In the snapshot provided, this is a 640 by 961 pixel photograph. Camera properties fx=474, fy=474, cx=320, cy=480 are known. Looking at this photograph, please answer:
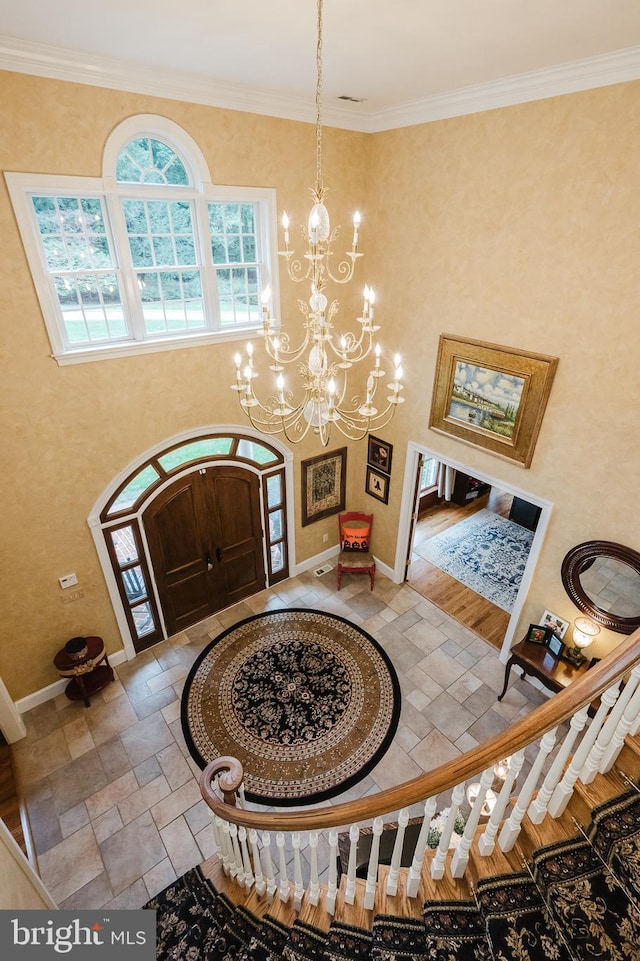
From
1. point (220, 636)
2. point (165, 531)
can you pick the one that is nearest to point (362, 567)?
point (220, 636)

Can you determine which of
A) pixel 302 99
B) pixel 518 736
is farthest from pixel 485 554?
pixel 302 99

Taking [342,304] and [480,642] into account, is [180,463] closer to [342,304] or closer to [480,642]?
[342,304]

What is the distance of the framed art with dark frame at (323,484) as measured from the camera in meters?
7.11

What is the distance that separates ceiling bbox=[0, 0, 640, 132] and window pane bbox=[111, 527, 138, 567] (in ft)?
13.8

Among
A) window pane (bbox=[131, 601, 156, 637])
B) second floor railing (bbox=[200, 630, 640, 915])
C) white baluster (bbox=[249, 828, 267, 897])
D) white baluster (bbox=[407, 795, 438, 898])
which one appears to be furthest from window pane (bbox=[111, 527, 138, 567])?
white baluster (bbox=[407, 795, 438, 898])

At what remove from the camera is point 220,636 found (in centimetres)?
650

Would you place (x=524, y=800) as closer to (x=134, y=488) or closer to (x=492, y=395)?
(x=492, y=395)

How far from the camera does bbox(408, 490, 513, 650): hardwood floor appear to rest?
6.73 m

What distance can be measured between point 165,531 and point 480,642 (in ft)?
14.6

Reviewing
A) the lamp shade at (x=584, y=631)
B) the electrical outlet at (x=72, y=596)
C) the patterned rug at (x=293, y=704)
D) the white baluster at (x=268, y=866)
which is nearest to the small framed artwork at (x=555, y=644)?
the lamp shade at (x=584, y=631)

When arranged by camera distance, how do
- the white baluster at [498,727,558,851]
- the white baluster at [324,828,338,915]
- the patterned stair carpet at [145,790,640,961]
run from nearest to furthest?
the patterned stair carpet at [145,790,640,961], the white baluster at [498,727,558,851], the white baluster at [324,828,338,915]

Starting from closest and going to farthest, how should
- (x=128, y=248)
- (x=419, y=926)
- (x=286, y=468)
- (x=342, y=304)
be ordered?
(x=419, y=926) < (x=128, y=248) < (x=342, y=304) < (x=286, y=468)

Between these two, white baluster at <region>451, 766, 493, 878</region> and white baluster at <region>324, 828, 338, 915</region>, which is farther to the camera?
white baluster at <region>324, 828, 338, 915</region>

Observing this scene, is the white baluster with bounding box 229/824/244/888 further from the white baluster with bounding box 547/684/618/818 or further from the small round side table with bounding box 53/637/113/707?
the small round side table with bounding box 53/637/113/707
